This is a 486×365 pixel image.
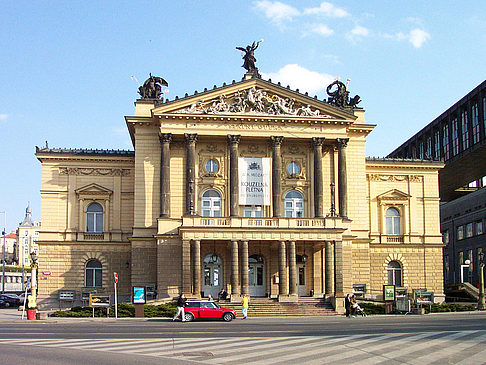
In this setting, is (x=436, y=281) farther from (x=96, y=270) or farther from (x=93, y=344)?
(x=93, y=344)

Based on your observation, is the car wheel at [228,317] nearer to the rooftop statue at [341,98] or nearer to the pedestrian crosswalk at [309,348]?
the pedestrian crosswalk at [309,348]

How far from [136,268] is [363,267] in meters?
20.8

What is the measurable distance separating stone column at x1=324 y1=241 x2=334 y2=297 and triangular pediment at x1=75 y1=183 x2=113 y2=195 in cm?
2092

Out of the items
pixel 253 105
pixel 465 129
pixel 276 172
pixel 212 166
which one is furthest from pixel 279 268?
pixel 465 129

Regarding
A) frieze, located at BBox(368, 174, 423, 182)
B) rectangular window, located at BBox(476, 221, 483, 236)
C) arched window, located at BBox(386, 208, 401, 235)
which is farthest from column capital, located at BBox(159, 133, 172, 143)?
rectangular window, located at BBox(476, 221, 483, 236)

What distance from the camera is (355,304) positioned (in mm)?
51844

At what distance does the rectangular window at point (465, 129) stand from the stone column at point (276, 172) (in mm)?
35658

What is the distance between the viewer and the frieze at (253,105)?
6166 cm

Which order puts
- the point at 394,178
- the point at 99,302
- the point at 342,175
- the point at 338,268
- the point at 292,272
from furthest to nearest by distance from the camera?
the point at 394,178 → the point at 342,175 → the point at 338,268 → the point at 292,272 → the point at 99,302

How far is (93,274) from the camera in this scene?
63656 mm

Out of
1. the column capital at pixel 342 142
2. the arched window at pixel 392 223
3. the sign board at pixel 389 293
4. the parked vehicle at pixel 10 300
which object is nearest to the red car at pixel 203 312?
the sign board at pixel 389 293

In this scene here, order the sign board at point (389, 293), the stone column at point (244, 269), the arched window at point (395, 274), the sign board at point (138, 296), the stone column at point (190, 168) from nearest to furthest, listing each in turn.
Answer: the sign board at point (138, 296), the sign board at point (389, 293), the stone column at point (244, 269), the stone column at point (190, 168), the arched window at point (395, 274)

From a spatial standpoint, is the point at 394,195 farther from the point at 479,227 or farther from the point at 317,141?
the point at 479,227

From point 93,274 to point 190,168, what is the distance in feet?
45.2
